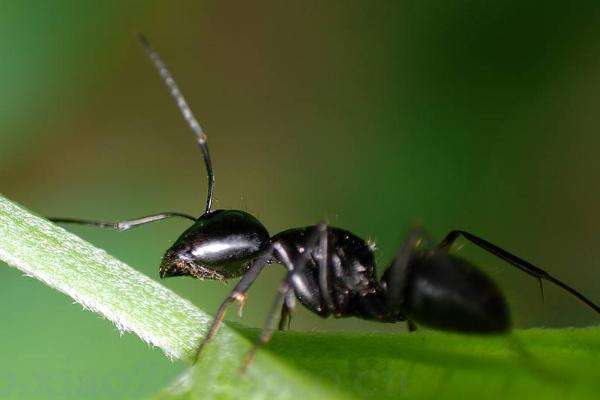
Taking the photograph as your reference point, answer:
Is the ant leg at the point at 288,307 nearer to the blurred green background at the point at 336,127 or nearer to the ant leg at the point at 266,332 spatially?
the ant leg at the point at 266,332

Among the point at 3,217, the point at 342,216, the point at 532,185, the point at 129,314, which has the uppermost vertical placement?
the point at 532,185

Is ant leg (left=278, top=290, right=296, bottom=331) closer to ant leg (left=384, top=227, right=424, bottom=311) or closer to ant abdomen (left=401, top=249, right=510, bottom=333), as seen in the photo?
ant leg (left=384, top=227, right=424, bottom=311)

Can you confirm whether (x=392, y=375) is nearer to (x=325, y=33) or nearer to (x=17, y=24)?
A: (x=17, y=24)

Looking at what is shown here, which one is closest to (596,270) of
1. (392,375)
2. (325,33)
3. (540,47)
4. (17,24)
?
(540,47)

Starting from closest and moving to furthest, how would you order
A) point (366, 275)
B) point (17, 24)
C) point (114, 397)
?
point (366, 275)
point (114, 397)
point (17, 24)

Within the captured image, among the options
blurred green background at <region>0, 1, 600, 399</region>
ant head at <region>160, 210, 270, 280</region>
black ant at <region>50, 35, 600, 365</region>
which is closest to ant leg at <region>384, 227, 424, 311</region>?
black ant at <region>50, 35, 600, 365</region>

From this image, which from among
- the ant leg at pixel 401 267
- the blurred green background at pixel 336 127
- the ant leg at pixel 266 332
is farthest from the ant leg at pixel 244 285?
the blurred green background at pixel 336 127

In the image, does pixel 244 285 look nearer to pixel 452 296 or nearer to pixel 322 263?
pixel 322 263
